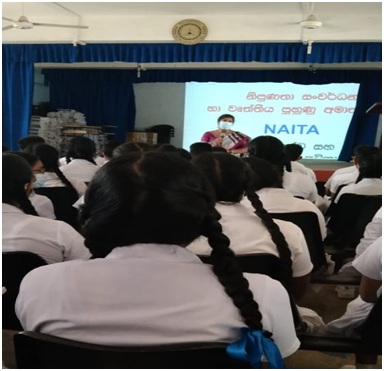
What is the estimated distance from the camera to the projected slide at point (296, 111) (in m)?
7.61

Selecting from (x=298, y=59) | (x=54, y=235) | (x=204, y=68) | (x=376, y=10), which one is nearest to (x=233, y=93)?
(x=204, y=68)

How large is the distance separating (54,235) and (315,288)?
5.81 feet

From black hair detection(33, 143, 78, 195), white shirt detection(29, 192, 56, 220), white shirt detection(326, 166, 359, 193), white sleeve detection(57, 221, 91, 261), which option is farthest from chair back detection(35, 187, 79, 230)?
white shirt detection(326, 166, 359, 193)

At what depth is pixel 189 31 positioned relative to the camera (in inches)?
202

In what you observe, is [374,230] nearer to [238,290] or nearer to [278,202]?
[278,202]

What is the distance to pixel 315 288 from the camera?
2.71 m

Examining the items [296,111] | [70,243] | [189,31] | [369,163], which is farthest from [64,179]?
[296,111]

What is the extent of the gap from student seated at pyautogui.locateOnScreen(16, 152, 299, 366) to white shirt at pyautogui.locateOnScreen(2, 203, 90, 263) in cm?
60

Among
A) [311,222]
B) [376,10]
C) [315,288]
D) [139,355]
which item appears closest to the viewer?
[139,355]

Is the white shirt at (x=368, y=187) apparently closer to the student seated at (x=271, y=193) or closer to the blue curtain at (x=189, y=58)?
the student seated at (x=271, y=193)

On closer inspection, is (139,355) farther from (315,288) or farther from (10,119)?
(10,119)

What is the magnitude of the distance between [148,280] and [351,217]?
2.00m

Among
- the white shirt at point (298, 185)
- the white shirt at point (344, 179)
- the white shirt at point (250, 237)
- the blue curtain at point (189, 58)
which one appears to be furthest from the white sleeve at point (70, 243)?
the blue curtain at point (189, 58)

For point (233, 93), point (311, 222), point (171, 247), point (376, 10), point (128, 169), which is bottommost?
point (311, 222)
